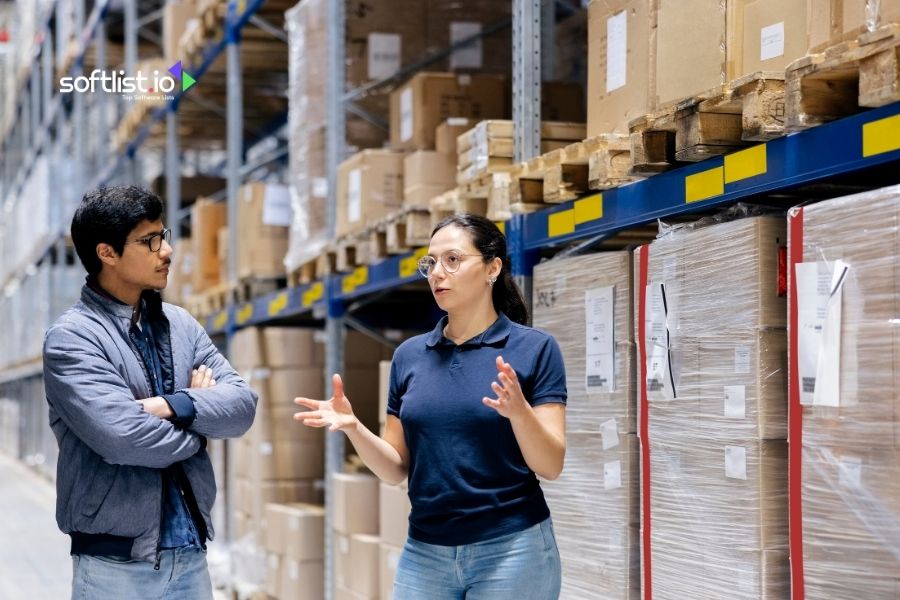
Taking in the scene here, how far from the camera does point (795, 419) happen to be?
280 centimetres

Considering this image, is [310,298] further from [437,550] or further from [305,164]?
[437,550]

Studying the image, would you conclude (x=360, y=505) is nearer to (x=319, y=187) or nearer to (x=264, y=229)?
(x=319, y=187)

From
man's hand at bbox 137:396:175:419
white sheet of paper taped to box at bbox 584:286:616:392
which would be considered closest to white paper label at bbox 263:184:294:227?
white sheet of paper taped to box at bbox 584:286:616:392

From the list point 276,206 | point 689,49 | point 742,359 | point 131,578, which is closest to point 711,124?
point 689,49

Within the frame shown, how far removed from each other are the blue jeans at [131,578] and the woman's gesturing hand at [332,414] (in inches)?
19.4

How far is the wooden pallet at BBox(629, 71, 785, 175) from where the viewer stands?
2951 mm

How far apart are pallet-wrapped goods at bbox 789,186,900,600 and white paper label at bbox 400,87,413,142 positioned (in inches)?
130

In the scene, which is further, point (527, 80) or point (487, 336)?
point (527, 80)

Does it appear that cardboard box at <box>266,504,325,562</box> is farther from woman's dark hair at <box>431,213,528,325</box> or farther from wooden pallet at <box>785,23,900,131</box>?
wooden pallet at <box>785,23,900,131</box>

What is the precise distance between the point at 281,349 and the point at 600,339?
13.1 ft

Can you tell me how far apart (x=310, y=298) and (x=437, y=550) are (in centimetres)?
437

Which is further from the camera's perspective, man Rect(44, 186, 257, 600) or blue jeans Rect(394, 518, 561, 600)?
man Rect(44, 186, 257, 600)

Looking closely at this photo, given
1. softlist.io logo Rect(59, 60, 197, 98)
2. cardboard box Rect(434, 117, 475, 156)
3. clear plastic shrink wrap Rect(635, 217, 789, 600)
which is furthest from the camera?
softlist.io logo Rect(59, 60, 197, 98)

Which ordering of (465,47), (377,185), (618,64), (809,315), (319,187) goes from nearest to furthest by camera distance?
(809,315) → (618,64) → (377,185) → (465,47) → (319,187)
